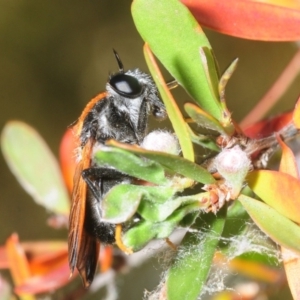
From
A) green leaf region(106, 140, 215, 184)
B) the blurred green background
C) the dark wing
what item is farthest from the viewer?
the blurred green background

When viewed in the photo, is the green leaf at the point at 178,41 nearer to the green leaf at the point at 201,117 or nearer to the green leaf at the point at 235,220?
the green leaf at the point at 201,117

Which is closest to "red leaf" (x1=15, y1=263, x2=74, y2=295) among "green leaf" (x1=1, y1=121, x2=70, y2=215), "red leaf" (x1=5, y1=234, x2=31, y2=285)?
"red leaf" (x1=5, y1=234, x2=31, y2=285)

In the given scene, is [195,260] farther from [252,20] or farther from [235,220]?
[252,20]

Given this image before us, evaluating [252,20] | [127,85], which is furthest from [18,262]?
[252,20]

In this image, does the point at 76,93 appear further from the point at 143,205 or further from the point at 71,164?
the point at 143,205

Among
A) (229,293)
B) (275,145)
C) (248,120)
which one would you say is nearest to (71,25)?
(248,120)

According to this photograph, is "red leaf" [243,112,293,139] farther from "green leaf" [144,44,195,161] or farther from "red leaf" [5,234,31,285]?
"red leaf" [5,234,31,285]
